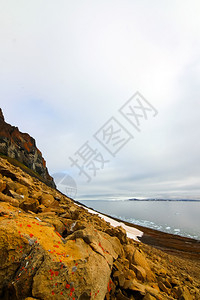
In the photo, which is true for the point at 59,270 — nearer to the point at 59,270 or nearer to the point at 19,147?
the point at 59,270

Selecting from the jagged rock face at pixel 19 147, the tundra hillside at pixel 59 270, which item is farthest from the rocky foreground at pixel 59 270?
the jagged rock face at pixel 19 147

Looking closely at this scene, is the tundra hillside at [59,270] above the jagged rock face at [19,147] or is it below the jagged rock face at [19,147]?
below

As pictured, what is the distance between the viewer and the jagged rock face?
6236cm

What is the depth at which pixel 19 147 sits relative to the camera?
71625 mm

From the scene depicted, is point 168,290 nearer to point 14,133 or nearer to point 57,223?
point 57,223

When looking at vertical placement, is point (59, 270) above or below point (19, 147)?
below

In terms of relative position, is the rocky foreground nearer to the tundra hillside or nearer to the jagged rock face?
the tundra hillside

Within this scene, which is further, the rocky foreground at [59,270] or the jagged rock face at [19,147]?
the jagged rock face at [19,147]

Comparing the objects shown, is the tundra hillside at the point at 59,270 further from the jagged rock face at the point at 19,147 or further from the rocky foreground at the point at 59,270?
the jagged rock face at the point at 19,147

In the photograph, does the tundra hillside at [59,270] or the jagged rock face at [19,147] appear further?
the jagged rock face at [19,147]

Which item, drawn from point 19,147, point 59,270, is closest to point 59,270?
point 59,270

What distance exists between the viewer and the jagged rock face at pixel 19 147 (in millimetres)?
62356

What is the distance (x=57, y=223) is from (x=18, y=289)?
401cm

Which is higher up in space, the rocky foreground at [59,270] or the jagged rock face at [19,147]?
the jagged rock face at [19,147]
